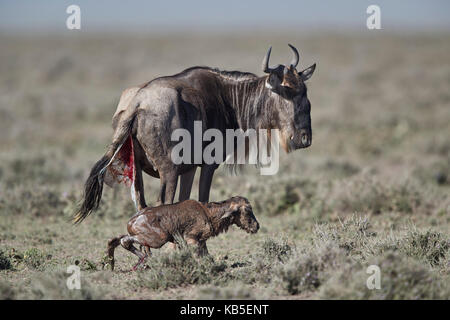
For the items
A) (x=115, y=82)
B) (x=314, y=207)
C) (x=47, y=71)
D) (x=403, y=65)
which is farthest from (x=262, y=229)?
(x=403, y=65)

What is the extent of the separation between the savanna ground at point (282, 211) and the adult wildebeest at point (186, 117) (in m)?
0.85

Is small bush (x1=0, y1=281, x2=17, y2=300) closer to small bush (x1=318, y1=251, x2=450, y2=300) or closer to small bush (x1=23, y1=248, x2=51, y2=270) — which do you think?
small bush (x1=23, y1=248, x2=51, y2=270)

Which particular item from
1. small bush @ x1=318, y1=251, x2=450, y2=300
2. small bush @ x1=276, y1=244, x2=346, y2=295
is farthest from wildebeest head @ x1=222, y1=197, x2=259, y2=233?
small bush @ x1=318, y1=251, x2=450, y2=300

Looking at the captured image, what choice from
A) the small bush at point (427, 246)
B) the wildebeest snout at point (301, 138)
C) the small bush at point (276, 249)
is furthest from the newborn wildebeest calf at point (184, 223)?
the small bush at point (427, 246)

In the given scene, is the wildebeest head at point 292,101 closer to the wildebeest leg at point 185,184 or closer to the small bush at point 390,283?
the wildebeest leg at point 185,184

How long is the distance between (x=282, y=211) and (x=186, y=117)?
4.13 m

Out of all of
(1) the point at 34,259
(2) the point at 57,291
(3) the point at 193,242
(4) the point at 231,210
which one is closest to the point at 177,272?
(3) the point at 193,242

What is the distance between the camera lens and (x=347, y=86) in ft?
93.5

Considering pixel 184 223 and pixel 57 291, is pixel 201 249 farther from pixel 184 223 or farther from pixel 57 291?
pixel 57 291

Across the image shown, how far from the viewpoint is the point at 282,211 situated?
10258 mm

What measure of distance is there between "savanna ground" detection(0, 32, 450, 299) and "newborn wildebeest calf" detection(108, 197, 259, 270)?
0.23 meters

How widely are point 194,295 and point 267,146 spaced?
2.44m

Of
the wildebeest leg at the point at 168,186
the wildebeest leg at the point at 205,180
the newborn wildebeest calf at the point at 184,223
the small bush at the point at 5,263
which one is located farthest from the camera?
the wildebeest leg at the point at 205,180

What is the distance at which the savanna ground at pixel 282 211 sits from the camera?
18.6 feet
